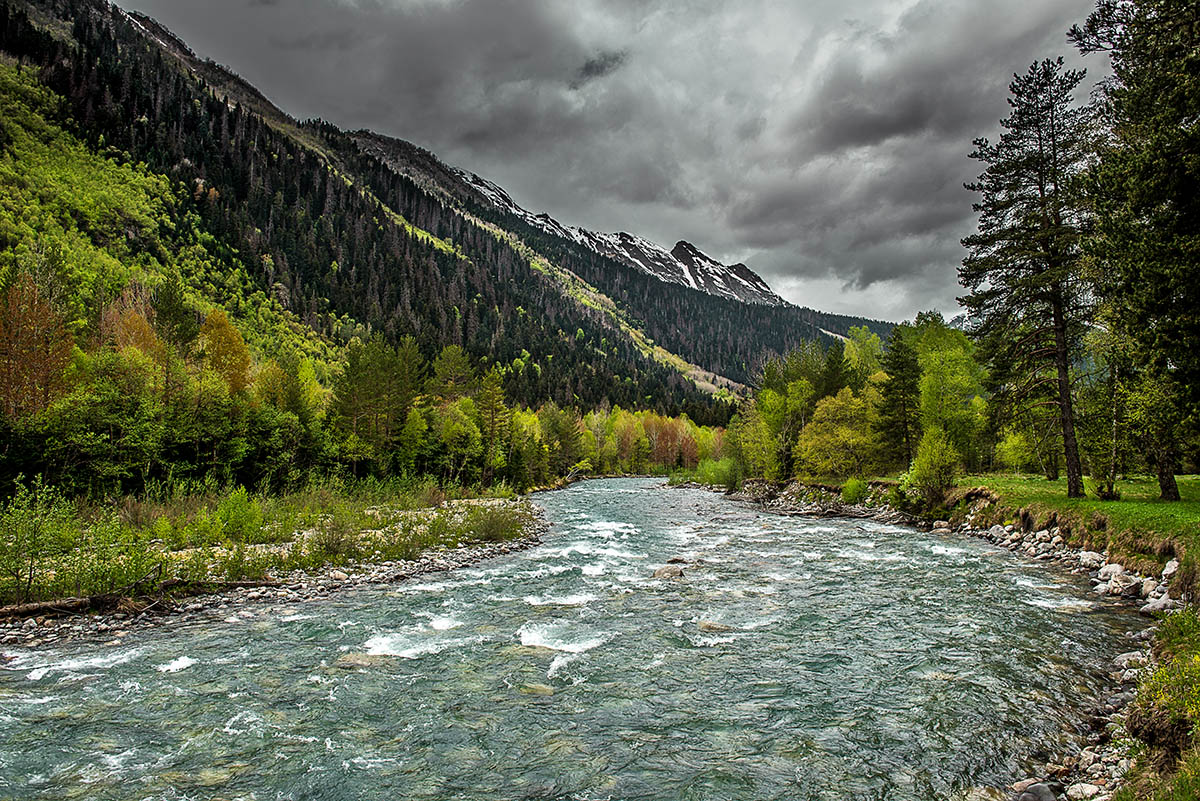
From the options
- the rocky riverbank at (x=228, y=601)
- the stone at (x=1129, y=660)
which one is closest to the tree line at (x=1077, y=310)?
the stone at (x=1129, y=660)

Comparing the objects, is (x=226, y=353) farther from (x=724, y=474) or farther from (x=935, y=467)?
(x=724, y=474)

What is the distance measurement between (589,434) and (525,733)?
9925cm

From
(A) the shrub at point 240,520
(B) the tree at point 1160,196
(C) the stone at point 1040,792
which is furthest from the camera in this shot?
(A) the shrub at point 240,520

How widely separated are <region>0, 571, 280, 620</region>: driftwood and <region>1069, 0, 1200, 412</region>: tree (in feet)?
83.9

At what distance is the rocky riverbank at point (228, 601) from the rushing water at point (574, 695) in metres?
0.76

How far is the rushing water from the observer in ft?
24.1

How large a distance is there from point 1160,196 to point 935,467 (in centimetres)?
2323

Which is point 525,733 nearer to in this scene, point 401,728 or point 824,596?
point 401,728

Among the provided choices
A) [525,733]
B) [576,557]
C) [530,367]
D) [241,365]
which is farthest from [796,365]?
[530,367]

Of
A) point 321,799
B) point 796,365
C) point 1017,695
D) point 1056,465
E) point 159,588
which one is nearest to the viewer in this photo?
point 321,799

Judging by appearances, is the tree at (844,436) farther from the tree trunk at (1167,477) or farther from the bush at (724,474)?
the tree trunk at (1167,477)

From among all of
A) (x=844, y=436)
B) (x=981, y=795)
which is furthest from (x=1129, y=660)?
(x=844, y=436)

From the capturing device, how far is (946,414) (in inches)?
1607

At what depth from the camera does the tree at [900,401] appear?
44.3 meters
